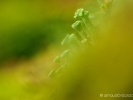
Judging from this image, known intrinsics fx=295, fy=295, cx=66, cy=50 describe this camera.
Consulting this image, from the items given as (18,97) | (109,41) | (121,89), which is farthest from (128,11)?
(18,97)

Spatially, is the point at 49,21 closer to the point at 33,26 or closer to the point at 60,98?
the point at 33,26

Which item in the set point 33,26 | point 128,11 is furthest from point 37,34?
point 128,11

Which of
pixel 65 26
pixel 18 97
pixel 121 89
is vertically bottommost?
pixel 121 89

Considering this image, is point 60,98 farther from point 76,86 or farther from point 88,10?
point 88,10

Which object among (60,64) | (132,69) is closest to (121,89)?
(132,69)

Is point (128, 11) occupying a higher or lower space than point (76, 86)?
higher

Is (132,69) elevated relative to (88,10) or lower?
lower

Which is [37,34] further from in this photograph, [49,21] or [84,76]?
[84,76]
